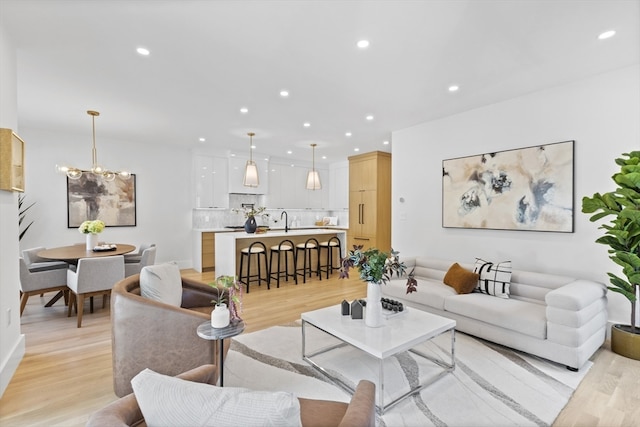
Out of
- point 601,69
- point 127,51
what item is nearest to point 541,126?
point 601,69

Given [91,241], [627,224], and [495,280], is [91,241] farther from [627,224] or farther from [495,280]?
[627,224]

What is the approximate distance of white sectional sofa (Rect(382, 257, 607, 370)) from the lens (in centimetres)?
256

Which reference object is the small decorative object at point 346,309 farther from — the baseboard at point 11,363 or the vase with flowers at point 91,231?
the vase with flowers at point 91,231

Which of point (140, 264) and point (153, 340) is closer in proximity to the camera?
point (153, 340)

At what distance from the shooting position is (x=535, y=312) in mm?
2871

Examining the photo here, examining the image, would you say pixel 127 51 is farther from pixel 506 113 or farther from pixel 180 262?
pixel 180 262

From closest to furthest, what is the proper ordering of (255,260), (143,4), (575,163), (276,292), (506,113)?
(143,4) → (575,163) → (506,113) → (276,292) → (255,260)

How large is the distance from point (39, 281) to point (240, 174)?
4.55 metres

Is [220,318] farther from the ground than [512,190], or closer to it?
closer to it

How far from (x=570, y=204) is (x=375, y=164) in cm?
403

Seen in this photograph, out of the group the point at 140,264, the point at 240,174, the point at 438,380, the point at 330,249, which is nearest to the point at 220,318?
the point at 438,380

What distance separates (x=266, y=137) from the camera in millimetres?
6074

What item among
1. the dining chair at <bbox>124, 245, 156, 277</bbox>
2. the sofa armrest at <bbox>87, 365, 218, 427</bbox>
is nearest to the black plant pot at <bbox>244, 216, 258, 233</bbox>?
the dining chair at <bbox>124, 245, 156, 277</bbox>

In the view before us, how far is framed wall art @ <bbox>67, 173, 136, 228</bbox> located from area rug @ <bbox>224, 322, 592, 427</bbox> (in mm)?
4618
